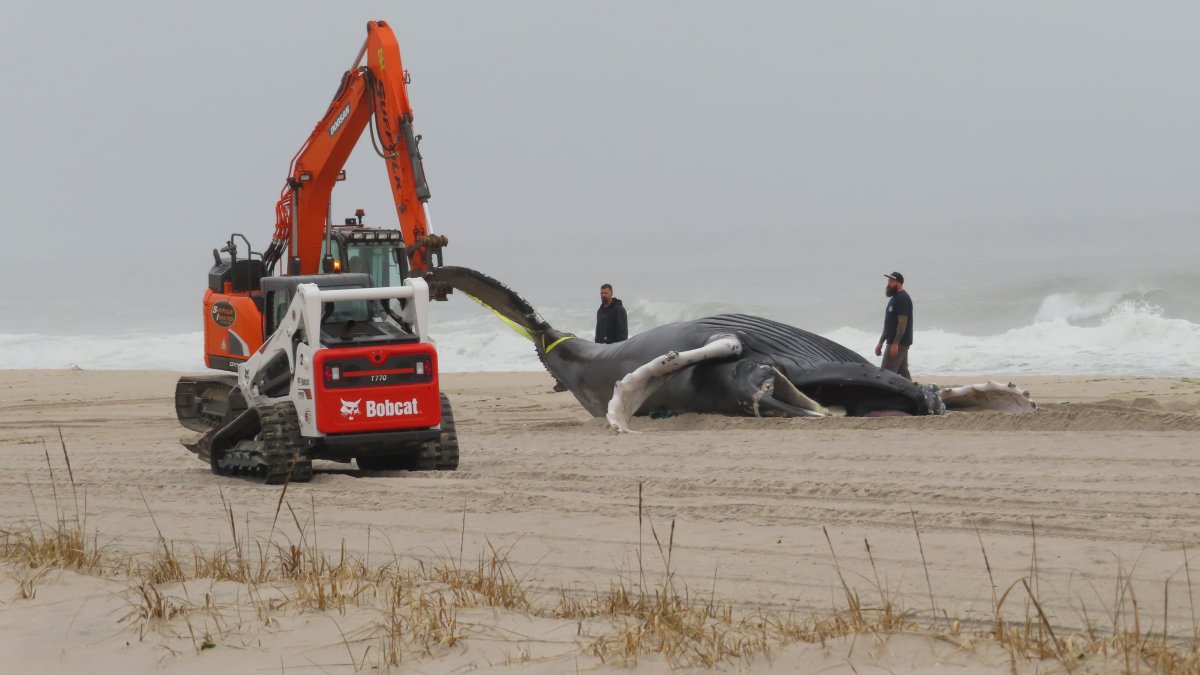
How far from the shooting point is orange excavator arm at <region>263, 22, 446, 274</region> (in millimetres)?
15570

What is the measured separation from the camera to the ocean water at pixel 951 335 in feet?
84.1

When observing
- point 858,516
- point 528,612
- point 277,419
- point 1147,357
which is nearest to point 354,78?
point 277,419

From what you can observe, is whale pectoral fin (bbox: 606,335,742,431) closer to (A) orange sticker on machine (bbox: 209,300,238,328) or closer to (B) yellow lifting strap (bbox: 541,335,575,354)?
(B) yellow lifting strap (bbox: 541,335,575,354)

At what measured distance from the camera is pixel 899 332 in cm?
1530

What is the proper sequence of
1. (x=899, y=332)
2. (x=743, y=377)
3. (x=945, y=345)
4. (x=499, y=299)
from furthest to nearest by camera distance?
(x=945, y=345)
(x=499, y=299)
(x=899, y=332)
(x=743, y=377)

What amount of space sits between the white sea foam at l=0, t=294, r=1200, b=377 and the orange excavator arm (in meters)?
12.4

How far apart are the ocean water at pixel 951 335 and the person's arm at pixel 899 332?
352 inches

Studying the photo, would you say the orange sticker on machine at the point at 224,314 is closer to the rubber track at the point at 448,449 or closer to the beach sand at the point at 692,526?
the beach sand at the point at 692,526

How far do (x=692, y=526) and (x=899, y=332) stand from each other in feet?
25.6

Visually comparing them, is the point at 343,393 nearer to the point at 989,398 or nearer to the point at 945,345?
Result: the point at 989,398

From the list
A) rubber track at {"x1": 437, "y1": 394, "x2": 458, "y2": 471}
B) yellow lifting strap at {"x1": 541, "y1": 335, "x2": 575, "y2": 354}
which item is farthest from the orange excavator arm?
rubber track at {"x1": 437, "y1": 394, "x2": 458, "y2": 471}

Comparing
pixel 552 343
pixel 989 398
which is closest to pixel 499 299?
pixel 552 343

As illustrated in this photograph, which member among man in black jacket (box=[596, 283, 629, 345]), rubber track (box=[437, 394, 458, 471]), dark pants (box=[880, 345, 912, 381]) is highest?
man in black jacket (box=[596, 283, 629, 345])

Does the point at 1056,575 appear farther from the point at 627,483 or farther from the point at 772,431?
the point at 772,431
